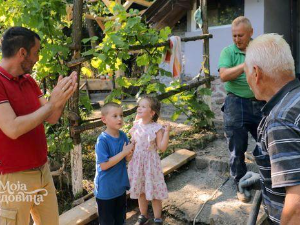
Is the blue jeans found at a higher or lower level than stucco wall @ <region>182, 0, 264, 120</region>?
lower

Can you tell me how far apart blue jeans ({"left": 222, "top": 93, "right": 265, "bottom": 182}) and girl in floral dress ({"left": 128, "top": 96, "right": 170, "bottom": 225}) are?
771 millimetres

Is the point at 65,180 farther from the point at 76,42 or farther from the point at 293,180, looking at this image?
the point at 293,180

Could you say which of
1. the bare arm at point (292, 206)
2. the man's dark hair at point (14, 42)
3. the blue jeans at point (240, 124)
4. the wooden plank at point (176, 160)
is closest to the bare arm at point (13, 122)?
the man's dark hair at point (14, 42)

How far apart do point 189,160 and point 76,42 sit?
6.83 ft

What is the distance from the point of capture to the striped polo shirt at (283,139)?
3.88 ft

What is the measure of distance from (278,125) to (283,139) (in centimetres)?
6

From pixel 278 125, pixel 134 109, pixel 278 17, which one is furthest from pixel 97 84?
pixel 278 125

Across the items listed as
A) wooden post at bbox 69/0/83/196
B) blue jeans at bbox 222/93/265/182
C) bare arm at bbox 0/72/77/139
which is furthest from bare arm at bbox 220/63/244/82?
bare arm at bbox 0/72/77/139

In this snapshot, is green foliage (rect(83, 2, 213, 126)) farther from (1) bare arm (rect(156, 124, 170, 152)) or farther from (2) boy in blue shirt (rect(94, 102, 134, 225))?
(1) bare arm (rect(156, 124, 170, 152))

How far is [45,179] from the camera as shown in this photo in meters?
2.25

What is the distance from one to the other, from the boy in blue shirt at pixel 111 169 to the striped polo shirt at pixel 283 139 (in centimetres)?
144

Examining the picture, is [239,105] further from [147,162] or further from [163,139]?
[147,162]

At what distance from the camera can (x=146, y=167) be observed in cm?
294

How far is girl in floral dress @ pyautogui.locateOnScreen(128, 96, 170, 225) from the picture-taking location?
2.91 meters
